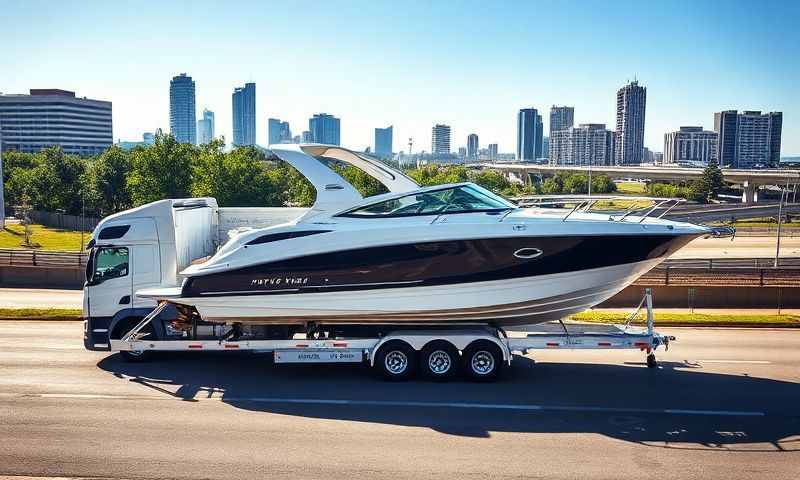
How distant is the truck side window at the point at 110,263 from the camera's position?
14.6 m

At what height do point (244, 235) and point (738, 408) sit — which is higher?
point (244, 235)

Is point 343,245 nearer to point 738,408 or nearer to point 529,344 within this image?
point 529,344

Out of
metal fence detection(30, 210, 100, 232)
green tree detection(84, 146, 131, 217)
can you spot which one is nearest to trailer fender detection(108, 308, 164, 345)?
metal fence detection(30, 210, 100, 232)

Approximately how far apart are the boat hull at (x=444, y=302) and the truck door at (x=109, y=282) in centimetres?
184

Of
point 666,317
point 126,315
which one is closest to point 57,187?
point 126,315

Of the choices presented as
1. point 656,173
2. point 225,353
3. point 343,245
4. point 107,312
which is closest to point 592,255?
point 343,245

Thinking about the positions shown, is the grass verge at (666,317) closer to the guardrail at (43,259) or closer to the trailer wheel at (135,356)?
the trailer wheel at (135,356)

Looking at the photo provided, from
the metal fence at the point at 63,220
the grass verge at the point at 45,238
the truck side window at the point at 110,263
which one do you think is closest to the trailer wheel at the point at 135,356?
the truck side window at the point at 110,263

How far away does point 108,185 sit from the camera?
62.0 meters

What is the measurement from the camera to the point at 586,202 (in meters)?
13.7

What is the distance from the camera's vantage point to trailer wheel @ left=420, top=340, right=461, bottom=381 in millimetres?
13055

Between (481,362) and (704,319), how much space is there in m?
9.35

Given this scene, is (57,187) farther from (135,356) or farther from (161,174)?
(135,356)

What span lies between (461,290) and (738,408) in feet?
16.2
